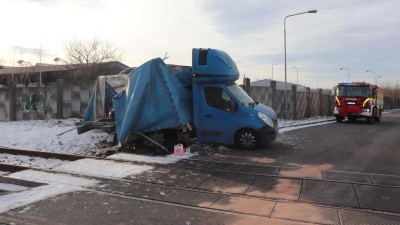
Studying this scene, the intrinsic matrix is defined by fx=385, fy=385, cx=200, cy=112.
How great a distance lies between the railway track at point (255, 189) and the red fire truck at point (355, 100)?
17.8 meters

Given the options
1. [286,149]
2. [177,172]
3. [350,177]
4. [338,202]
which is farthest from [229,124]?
[338,202]

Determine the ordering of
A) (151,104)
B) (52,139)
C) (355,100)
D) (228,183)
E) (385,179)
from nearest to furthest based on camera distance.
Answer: (228,183) → (385,179) → (151,104) → (52,139) → (355,100)

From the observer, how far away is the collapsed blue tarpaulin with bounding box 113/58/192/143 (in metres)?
11.1

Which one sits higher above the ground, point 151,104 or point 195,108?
point 151,104

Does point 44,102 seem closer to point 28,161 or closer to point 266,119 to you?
point 28,161

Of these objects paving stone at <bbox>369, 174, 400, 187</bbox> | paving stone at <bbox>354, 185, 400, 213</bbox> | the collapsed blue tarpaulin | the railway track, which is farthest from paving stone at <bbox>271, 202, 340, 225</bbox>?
the collapsed blue tarpaulin

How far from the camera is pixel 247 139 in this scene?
11555 millimetres

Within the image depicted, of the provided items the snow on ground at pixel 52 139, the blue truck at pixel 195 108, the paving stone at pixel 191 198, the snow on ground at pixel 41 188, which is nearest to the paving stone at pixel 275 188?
the paving stone at pixel 191 198

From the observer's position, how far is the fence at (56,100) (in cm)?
2209

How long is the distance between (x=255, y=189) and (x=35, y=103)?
19470 mm

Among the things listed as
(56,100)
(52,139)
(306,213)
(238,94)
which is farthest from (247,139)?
(56,100)

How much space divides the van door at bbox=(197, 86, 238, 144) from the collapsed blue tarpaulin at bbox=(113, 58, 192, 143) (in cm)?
64

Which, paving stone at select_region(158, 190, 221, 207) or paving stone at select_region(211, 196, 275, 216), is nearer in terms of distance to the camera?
paving stone at select_region(211, 196, 275, 216)

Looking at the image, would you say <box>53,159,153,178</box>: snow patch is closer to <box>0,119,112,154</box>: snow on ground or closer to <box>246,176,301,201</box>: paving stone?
<box>246,176,301,201</box>: paving stone
